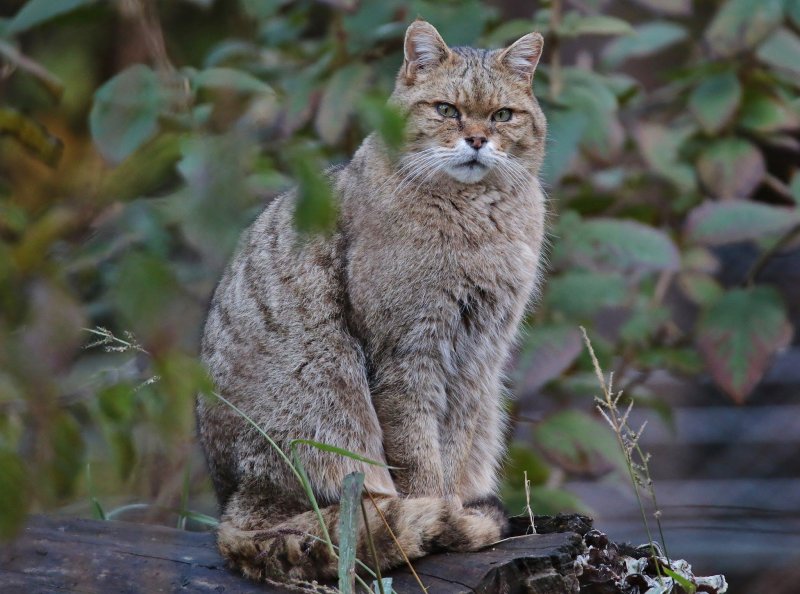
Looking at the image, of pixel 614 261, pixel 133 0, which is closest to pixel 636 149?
pixel 614 261

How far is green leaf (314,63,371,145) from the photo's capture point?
3.91 meters

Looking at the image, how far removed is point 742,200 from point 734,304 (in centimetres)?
48

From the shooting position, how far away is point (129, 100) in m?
1.07

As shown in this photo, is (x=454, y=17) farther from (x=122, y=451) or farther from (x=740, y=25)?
(x=122, y=451)

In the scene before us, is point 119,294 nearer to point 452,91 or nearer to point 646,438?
point 452,91

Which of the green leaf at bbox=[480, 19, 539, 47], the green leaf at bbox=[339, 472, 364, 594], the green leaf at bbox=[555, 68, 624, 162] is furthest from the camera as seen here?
the green leaf at bbox=[480, 19, 539, 47]

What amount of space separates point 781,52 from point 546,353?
1718mm

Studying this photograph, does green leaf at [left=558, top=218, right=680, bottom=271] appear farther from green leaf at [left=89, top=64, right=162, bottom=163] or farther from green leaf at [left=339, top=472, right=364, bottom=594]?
green leaf at [left=89, top=64, right=162, bottom=163]

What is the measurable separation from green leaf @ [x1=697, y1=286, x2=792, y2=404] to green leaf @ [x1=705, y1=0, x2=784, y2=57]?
1.11m

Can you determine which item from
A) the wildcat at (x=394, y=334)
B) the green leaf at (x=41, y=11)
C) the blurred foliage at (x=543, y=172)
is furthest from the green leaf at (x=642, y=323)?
the green leaf at (x=41, y=11)

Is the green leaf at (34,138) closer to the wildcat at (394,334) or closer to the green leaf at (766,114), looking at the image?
the wildcat at (394,334)

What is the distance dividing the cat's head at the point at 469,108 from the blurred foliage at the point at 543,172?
47cm

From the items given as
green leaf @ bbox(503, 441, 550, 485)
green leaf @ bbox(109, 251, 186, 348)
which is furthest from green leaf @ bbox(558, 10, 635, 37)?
green leaf @ bbox(109, 251, 186, 348)

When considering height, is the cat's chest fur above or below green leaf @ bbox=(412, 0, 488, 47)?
below
